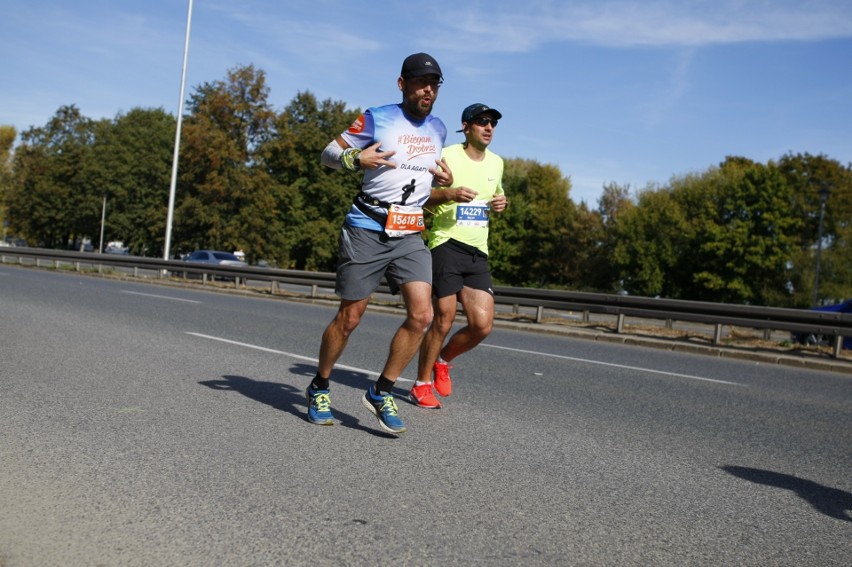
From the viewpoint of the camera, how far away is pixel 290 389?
6.33 m

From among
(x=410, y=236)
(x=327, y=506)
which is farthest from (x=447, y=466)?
(x=410, y=236)

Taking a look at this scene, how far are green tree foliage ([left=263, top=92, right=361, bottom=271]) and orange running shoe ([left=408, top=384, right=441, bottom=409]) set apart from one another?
5354cm

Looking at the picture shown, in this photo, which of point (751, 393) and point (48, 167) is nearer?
point (751, 393)

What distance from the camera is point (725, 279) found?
185 ft

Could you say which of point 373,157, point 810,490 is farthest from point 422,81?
point 810,490

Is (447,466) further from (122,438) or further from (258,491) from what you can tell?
(122,438)

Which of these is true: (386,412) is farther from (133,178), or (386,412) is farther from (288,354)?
(133,178)

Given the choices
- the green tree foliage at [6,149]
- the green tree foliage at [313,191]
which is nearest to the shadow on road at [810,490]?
the green tree foliage at [313,191]

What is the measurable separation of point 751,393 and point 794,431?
208 centimetres

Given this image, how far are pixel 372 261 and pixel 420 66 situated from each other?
1.14 metres

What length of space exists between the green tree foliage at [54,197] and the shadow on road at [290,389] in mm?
66766

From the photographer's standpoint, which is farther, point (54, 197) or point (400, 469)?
point (54, 197)

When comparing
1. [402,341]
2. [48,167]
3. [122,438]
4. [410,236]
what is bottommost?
[122,438]

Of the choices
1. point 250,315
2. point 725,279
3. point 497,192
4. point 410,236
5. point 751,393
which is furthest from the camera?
point 725,279
